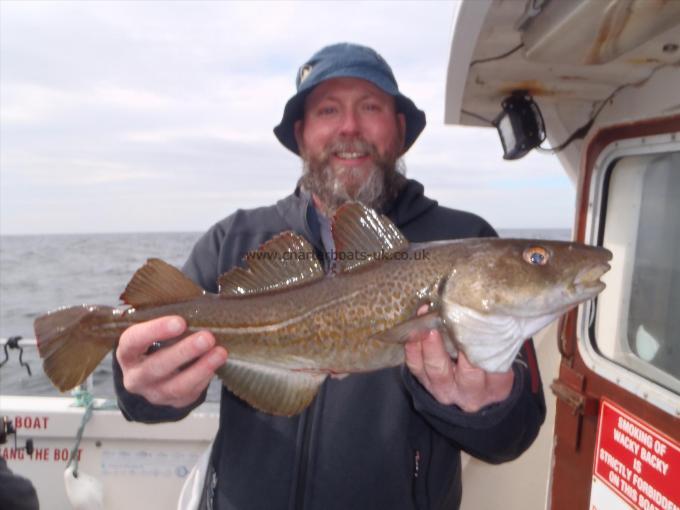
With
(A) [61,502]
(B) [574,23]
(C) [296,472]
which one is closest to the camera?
(B) [574,23]

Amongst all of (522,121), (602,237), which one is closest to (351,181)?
(522,121)

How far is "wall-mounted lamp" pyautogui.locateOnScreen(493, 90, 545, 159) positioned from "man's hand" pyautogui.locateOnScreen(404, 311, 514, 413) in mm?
Answer: 1823

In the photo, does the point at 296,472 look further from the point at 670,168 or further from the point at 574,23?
the point at 670,168

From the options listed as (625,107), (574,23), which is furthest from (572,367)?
(574,23)

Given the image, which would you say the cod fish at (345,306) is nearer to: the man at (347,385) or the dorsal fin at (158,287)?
the dorsal fin at (158,287)

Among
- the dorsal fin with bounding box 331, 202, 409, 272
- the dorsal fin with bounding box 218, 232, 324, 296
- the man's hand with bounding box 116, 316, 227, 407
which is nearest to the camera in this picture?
the man's hand with bounding box 116, 316, 227, 407

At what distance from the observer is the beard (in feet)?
11.4

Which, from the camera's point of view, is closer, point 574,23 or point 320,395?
point 574,23

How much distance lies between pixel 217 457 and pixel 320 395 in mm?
756

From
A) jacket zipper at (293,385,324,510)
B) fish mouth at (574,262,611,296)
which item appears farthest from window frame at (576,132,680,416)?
jacket zipper at (293,385,324,510)

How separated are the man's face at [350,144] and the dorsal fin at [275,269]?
937mm

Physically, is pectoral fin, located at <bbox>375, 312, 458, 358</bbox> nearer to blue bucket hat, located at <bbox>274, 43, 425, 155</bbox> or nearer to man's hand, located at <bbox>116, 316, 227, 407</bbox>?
man's hand, located at <bbox>116, 316, 227, 407</bbox>

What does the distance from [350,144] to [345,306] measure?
146cm

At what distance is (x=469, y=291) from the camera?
230cm
